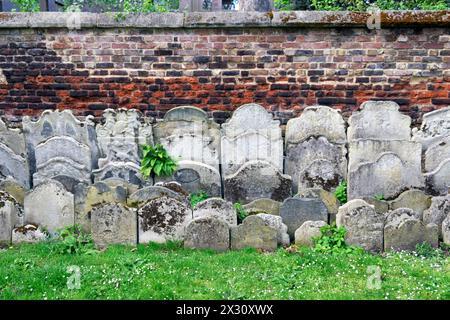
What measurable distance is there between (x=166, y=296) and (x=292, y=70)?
4759mm

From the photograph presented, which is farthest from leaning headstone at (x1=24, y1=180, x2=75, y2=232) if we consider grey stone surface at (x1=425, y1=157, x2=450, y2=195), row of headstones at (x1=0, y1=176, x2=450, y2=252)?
grey stone surface at (x1=425, y1=157, x2=450, y2=195)

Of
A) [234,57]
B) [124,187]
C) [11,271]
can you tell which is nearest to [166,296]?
[11,271]

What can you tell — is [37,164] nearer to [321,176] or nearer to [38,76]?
[38,76]

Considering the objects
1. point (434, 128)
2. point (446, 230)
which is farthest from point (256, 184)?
point (434, 128)

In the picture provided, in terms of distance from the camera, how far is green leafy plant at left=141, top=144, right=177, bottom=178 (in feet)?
22.6

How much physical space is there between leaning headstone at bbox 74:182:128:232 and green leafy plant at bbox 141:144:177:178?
0.62 m

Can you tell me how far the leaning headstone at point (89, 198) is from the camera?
6.33 m

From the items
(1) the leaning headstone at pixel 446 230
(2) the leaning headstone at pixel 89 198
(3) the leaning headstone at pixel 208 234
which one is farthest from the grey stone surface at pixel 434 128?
(2) the leaning headstone at pixel 89 198

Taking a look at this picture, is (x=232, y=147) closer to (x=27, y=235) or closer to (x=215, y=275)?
(x=215, y=275)

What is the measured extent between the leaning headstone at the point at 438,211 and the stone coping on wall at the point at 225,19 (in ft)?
10.3

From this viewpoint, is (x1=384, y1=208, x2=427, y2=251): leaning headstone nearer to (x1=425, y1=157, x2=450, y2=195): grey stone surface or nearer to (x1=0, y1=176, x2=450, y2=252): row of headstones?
(x1=0, y1=176, x2=450, y2=252): row of headstones

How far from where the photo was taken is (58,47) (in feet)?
26.4

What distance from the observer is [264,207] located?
636 cm

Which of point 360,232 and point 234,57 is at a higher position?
point 234,57
